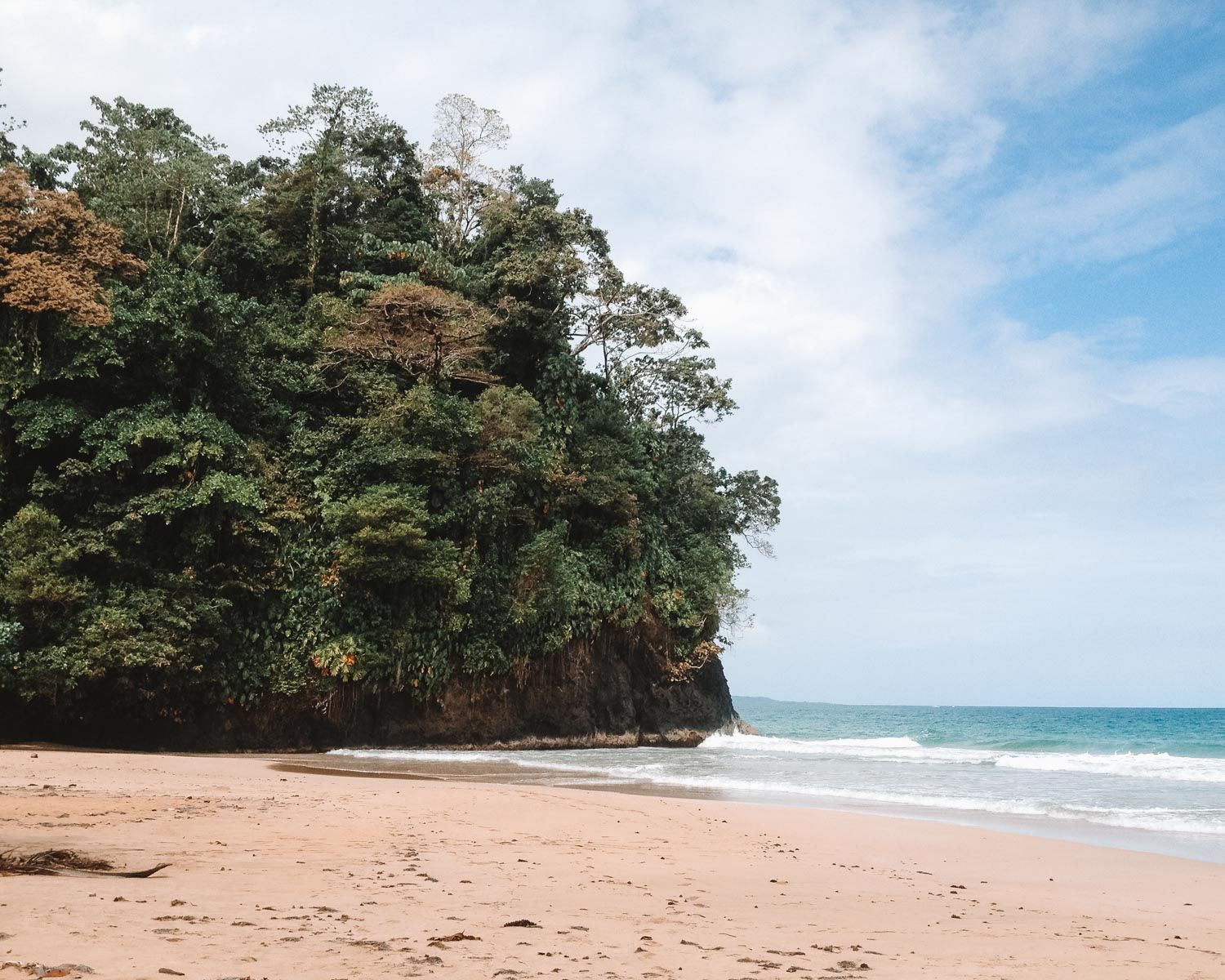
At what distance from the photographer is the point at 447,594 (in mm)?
19531

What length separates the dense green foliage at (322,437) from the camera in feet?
55.0

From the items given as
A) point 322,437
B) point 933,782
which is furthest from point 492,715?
point 933,782

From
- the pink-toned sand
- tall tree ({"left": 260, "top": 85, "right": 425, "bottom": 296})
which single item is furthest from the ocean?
tall tree ({"left": 260, "top": 85, "right": 425, "bottom": 296})

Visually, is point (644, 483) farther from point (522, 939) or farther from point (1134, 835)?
point (522, 939)

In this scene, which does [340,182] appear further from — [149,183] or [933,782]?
[933,782]

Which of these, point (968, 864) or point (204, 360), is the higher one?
point (204, 360)

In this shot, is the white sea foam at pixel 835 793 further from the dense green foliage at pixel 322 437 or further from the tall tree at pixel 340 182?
the tall tree at pixel 340 182

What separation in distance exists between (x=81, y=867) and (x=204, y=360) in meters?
15.2

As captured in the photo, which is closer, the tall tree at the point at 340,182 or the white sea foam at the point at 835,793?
the white sea foam at the point at 835,793

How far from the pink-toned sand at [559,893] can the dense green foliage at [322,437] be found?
23.1ft

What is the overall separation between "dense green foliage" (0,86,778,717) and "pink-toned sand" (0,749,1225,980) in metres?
7.03

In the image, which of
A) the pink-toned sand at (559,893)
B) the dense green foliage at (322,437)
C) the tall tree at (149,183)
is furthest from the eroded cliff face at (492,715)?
the tall tree at (149,183)

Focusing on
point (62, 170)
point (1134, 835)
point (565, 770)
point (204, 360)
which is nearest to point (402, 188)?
point (62, 170)

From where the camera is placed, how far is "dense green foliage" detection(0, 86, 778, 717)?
1675 cm
